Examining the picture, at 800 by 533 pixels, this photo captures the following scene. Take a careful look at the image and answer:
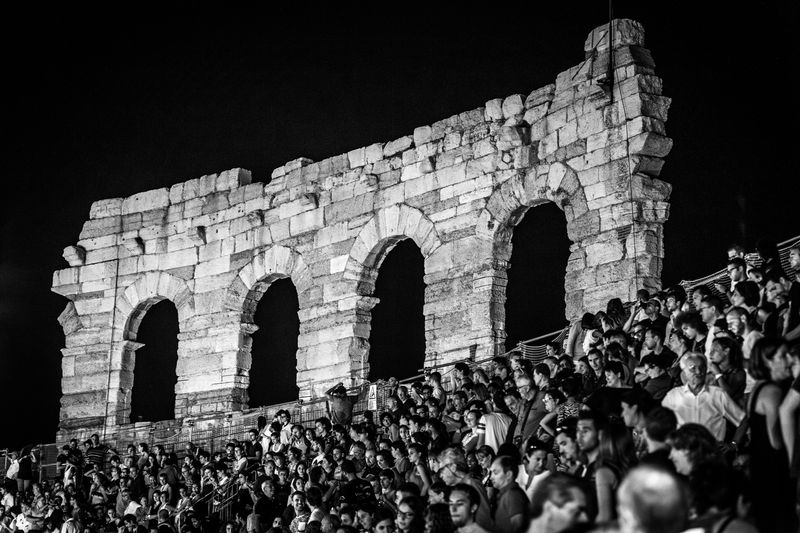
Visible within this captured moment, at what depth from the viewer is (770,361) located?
6.51 m

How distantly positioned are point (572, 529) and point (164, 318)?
2299cm

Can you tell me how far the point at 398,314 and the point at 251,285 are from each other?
3.18 meters

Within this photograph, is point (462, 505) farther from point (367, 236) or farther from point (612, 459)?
point (367, 236)

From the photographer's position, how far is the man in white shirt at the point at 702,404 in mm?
7516

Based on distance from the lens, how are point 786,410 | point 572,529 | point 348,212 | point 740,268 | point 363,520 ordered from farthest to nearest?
1. point 348,212
2. point 740,268
3. point 363,520
4. point 786,410
5. point 572,529

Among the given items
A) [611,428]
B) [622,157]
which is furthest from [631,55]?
[611,428]

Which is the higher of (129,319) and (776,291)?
(129,319)

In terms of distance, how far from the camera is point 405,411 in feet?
43.9

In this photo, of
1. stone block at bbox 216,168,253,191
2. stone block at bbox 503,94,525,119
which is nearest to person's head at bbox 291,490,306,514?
stone block at bbox 503,94,525,119

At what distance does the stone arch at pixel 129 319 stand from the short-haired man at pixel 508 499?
1634 centimetres

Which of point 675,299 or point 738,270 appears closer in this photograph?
point 738,270

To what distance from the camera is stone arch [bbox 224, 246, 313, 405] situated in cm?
2192

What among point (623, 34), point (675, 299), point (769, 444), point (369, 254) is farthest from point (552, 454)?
point (369, 254)

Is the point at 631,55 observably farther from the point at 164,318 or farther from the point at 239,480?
the point at 164,318
